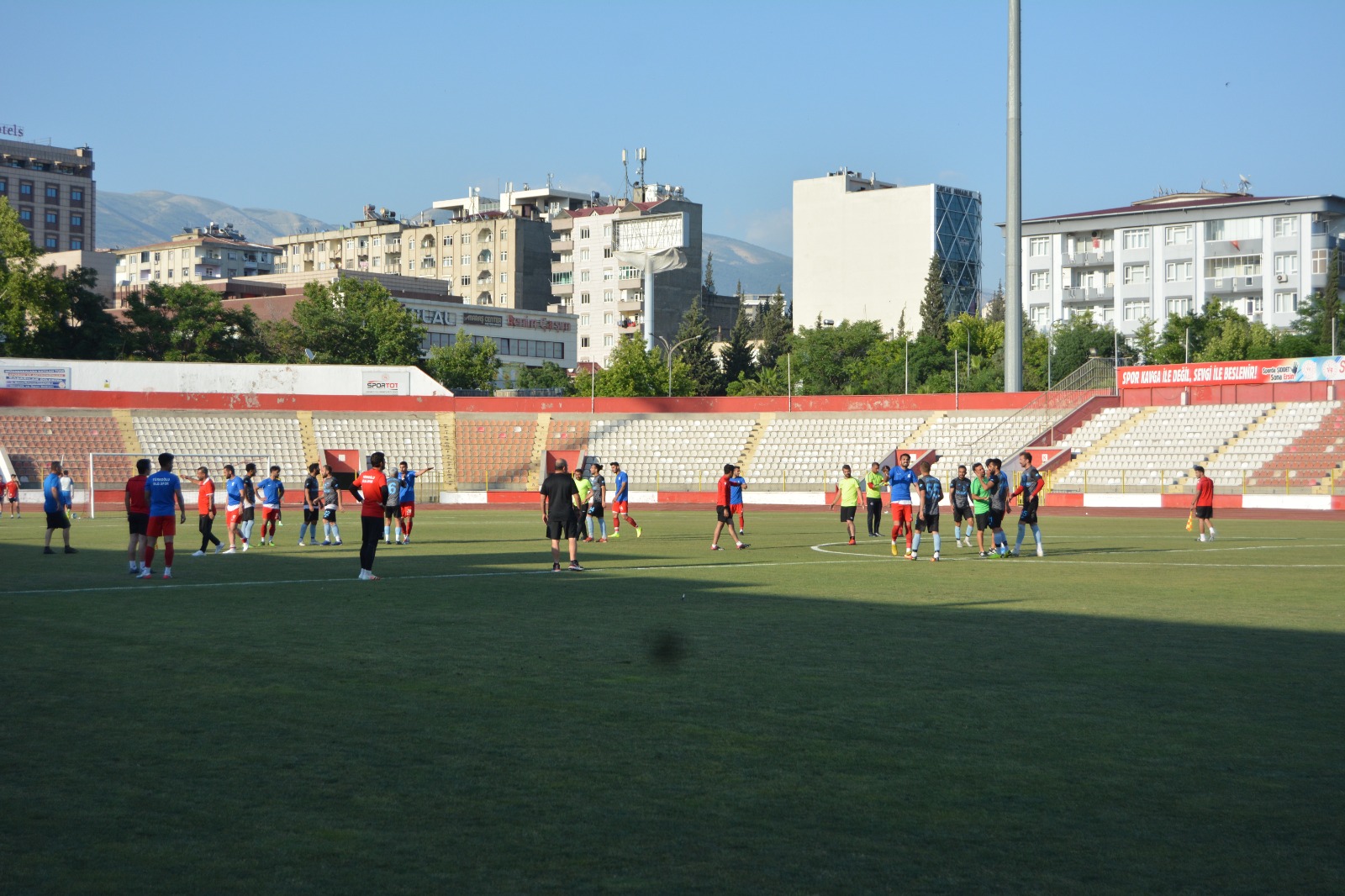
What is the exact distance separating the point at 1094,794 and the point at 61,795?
19.2ft

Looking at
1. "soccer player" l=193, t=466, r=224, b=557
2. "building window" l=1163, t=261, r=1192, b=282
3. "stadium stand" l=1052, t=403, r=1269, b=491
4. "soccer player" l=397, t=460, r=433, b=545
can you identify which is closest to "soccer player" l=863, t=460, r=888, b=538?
"soccer player" l=397, t=460, r=433, b=545

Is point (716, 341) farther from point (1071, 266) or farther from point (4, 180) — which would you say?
point (4, 180)

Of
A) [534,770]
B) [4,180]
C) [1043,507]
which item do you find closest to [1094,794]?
[534,770]

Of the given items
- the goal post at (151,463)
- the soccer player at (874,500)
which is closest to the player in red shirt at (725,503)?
the soccer player at (874,500)

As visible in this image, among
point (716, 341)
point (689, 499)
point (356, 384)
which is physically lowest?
point (689, 499)

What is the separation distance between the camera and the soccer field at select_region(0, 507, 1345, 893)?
5.98 metres

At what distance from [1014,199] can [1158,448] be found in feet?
44.1

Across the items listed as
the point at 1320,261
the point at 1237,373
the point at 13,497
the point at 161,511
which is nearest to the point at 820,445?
the point at 1237,373

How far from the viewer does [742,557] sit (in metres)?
25.1

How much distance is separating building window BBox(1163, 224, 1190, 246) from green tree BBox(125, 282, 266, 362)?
253ft

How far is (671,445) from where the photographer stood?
2507 inches

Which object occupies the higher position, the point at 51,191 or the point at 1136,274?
the point at 51,191

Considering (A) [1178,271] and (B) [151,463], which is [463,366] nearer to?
(B) [151,463]

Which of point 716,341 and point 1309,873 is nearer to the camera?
point 1309,873
